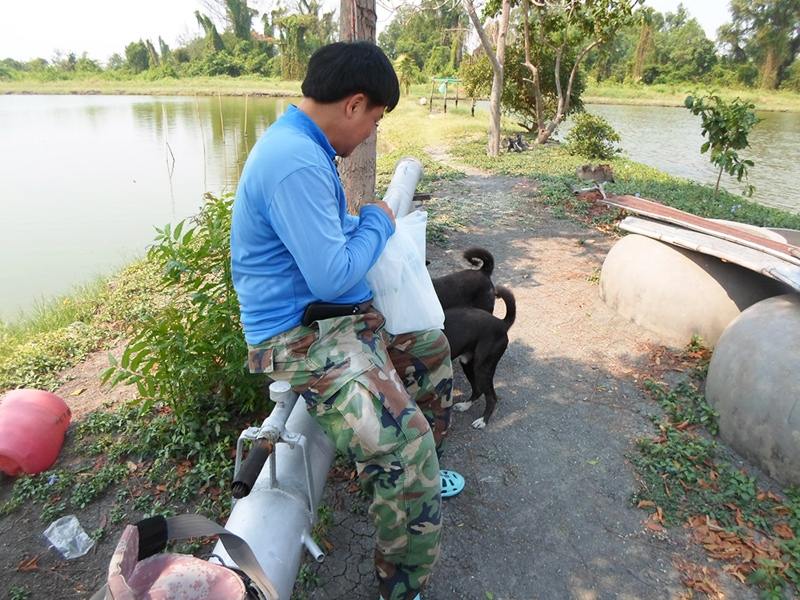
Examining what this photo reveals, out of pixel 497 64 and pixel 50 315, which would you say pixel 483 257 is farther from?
pixel 497 64

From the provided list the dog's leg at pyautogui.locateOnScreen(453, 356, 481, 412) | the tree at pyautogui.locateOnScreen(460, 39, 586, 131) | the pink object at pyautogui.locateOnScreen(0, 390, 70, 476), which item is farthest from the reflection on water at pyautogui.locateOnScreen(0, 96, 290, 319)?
the tree at pyautogui.locateOnScreen(460, 39, 586, 131)

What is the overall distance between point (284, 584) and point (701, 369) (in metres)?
4.23

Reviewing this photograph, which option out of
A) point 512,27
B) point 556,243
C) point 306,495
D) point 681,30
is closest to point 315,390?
point 306,495

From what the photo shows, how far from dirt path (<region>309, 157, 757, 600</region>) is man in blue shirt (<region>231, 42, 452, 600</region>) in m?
0.72

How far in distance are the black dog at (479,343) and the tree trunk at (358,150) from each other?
1.94 m

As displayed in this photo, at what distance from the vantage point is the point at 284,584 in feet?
5.33

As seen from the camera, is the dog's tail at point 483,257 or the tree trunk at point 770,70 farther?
the tree trunk at point 770,70

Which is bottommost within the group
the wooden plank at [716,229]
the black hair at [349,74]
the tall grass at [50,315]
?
the tall grass at [50,315]

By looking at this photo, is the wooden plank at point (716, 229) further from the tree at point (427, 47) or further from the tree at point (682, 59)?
the tree at point (682, 59)

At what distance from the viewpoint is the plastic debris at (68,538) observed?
114 inches

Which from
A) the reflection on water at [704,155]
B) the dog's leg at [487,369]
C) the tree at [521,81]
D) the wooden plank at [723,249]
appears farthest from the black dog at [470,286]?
the tree at [521,81]

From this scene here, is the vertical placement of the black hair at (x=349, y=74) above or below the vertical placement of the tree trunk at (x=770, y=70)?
below

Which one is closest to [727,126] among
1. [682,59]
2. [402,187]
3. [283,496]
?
[402,187]

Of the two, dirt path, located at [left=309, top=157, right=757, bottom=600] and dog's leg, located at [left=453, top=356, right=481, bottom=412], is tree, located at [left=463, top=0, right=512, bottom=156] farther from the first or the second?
dog's leg, located at [left=453, top=356, right=481, bottom=412]
